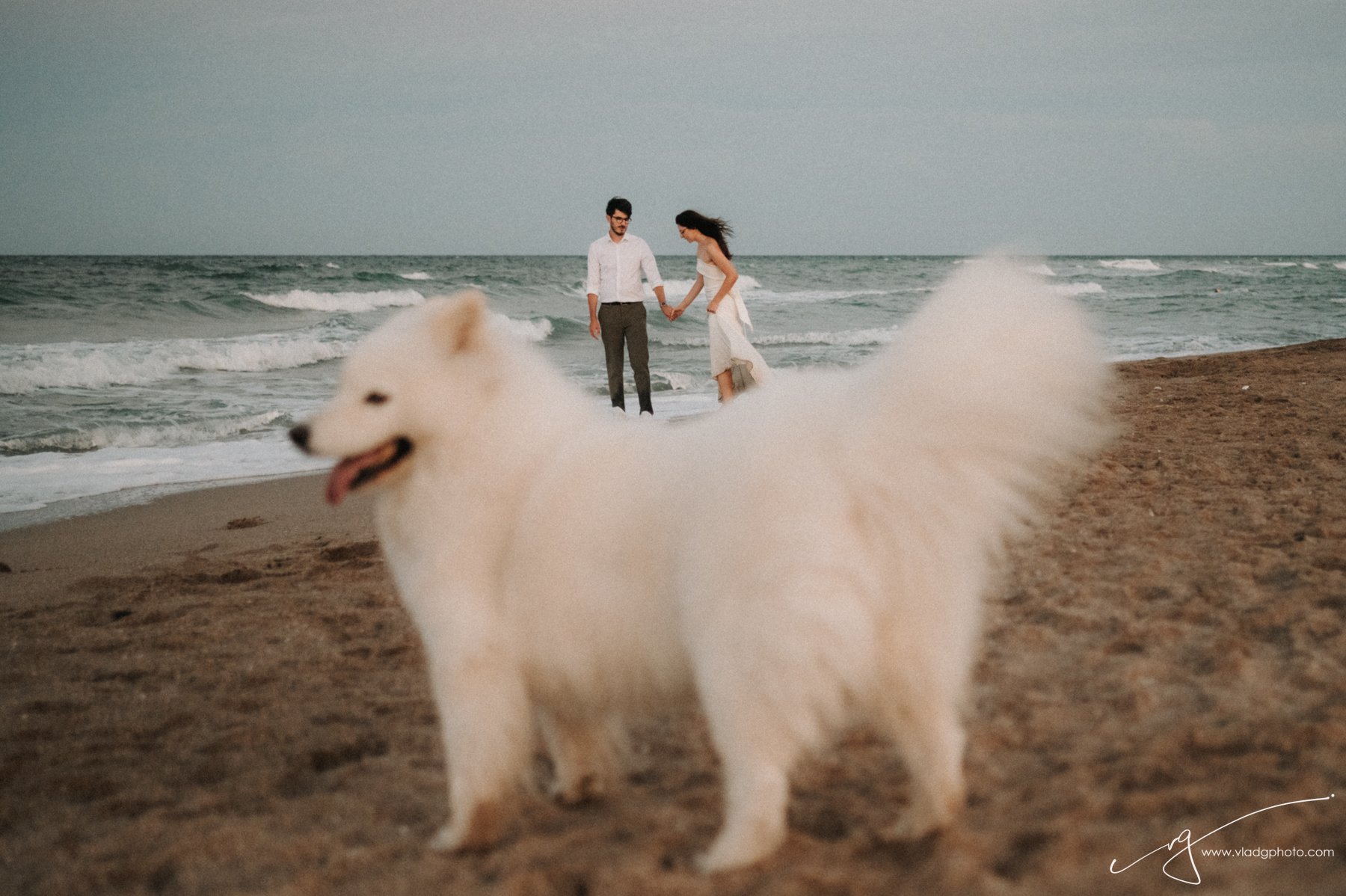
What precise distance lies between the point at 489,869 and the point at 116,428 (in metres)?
9.35

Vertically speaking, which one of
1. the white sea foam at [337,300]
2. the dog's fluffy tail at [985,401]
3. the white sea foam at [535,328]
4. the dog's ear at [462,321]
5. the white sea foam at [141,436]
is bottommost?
the white sea foam at [141,436]

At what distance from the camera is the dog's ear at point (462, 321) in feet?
7.51

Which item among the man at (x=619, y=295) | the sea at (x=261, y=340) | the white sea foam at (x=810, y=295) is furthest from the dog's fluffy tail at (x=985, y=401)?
the white sea foam at (x=810, y=295)

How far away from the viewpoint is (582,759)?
109 inches

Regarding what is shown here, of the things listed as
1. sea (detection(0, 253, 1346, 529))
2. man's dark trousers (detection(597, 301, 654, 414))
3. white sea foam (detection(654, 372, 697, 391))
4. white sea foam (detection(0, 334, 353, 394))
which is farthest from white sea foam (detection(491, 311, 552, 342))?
man's dark trousers (detection(597, 301, 654, 414))

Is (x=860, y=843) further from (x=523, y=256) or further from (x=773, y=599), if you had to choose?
(x=523, y=256)

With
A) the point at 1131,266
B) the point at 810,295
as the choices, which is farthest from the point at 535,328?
the point at 1131,266

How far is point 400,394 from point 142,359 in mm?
14896

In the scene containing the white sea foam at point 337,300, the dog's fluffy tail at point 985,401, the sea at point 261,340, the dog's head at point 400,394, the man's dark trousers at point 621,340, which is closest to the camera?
the dog's fluffy tail at point 985,401

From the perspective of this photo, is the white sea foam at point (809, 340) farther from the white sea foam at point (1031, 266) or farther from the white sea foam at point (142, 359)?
the white sea foam at point (1031, 266)

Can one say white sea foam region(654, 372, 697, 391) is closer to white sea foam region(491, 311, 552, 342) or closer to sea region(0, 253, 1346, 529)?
sea region(0, 253, 1346, 529)

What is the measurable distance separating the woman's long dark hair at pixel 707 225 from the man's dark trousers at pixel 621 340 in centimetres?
87

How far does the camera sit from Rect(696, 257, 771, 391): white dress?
805cm
